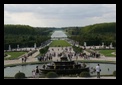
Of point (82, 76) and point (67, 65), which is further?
point (67, 65)

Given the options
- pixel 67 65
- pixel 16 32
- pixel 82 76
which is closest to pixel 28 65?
pixel 67 65
